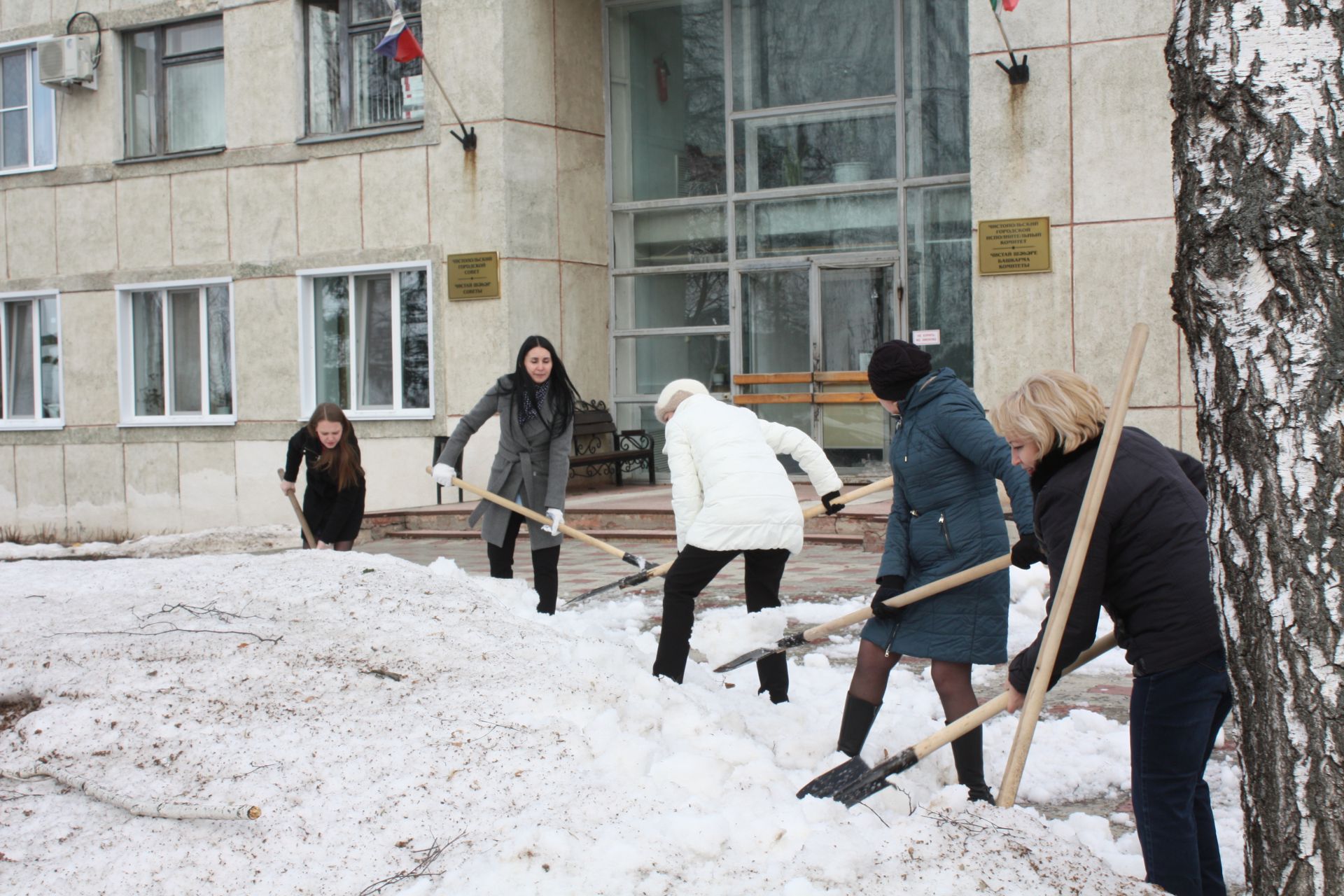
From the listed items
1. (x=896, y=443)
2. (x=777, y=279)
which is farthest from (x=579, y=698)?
(x=777, y=279)

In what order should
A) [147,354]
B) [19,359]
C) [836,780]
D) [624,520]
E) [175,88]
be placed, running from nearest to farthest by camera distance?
[836,780] < [624,520] < [175,88] < [147,354] < [19,359]

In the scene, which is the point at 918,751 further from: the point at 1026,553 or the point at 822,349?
the point at 822,349

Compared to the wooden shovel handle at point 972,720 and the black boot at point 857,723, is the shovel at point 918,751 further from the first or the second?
the black boot at point 857,723

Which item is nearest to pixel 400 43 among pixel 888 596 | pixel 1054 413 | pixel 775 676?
pixel 775 676

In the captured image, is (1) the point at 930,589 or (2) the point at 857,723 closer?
(1) the point at 930,589

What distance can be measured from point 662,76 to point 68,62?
715cm

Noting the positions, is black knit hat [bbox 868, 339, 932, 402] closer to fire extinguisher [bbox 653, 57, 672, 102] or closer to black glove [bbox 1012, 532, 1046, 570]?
black glove [bbox 1012, 532, 1046, 570]

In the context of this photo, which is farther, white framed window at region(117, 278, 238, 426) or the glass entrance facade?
white framed window at region(117, 278, 238, 426)

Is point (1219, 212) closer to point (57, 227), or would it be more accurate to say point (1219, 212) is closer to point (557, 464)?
point (557, 464)

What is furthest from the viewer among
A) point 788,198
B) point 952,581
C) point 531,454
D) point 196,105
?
point 196,105

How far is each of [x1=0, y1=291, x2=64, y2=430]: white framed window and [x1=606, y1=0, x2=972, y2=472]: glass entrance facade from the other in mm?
7226

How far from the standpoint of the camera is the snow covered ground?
3494mm

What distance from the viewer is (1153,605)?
128 inches

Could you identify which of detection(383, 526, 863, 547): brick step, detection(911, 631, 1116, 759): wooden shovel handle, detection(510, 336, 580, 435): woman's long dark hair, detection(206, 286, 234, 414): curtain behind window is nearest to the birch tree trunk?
detection(911, 631, 1116, 759): wooden shovel handle
